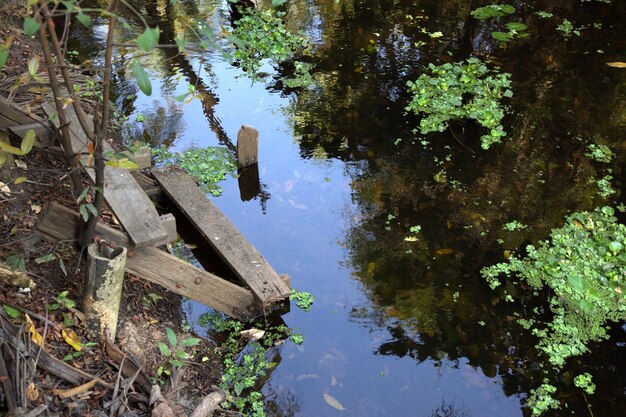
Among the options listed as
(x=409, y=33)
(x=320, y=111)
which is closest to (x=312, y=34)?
(x=409, y=33)

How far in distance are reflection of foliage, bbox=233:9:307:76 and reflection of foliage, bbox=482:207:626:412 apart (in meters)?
4.43

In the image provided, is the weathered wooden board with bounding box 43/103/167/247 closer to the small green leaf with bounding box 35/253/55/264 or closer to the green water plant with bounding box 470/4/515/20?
the small green leaf with bounding box 35/253/55/264

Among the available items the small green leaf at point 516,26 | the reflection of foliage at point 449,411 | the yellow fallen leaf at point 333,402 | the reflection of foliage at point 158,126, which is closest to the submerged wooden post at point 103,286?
the yellow fallen leaf at point 333,402

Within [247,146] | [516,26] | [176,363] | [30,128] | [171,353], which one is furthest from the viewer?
[516,26]

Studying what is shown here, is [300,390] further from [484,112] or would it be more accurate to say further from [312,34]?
[312,34]

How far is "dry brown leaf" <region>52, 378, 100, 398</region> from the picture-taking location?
10.8 ft

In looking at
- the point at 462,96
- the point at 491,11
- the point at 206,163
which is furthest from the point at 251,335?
the point at 491,11

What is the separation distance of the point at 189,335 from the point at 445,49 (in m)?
5.56

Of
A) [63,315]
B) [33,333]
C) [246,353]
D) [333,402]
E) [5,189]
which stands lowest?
[333,402]

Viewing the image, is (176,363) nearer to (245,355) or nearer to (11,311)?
(245,355)

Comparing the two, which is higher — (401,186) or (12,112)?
(12,112)

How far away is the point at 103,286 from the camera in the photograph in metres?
3.66

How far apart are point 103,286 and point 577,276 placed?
3579 mm

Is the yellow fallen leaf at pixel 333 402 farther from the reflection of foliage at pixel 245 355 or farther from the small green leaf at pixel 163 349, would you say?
the small green leaf at pixel 163 349
